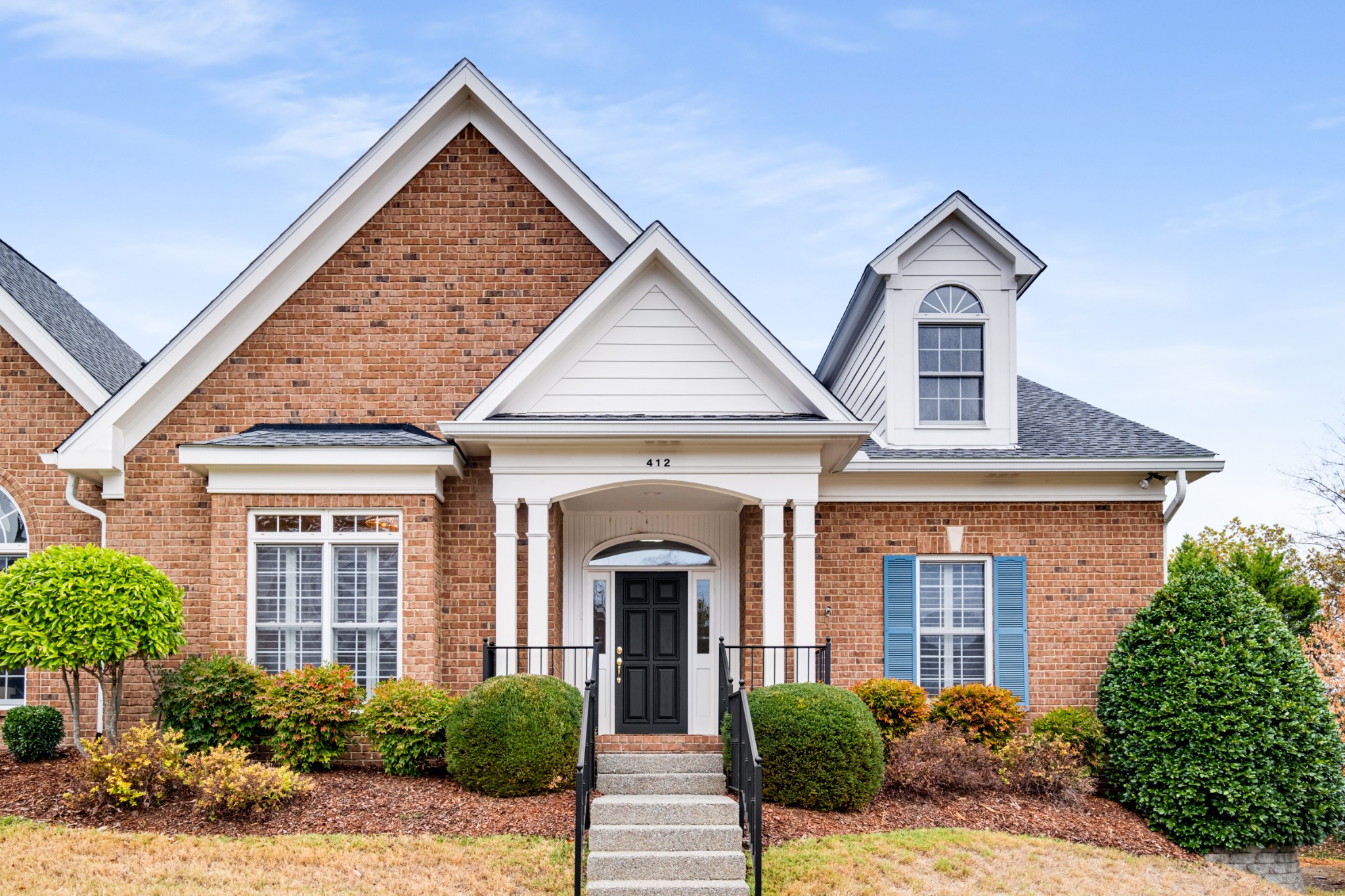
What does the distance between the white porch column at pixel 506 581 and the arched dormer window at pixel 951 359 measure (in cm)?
524

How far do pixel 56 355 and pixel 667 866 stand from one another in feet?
31.1

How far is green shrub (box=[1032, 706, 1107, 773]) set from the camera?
11797 millimetres

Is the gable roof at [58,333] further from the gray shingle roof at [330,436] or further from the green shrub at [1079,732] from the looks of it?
the green shrub at [1079,732]

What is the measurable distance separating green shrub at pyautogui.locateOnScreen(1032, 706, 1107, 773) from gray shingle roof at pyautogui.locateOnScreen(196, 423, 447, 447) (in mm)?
7208

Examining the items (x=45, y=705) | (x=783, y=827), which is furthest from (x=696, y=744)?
(x=45, y=705)

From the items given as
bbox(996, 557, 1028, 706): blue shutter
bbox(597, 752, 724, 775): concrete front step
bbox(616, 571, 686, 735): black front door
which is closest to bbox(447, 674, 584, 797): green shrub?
bbox(597, 752, 724, 775): concrete front step

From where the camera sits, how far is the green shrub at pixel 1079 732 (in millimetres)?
11797

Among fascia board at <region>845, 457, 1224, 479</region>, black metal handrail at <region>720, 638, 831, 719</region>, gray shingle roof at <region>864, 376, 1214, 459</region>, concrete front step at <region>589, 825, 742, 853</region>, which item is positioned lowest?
concrete front step at <region>589, 825, 742, 853</region>

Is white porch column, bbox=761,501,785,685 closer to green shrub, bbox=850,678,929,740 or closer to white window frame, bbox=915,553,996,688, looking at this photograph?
green shrub, bbox=850,678,929,740

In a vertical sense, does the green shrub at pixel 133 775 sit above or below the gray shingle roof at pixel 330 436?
below

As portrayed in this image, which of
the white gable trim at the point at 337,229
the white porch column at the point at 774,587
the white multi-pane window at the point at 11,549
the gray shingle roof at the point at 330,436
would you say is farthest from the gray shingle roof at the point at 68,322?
the white porch column at the point at 774,587

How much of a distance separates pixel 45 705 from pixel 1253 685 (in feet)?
42.7

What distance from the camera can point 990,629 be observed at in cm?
1280

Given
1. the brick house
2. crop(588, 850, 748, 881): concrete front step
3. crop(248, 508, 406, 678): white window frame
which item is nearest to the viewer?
crop(588, 850, 748, 881): concrete front step
